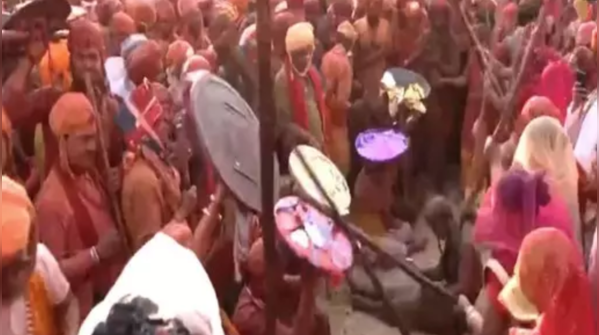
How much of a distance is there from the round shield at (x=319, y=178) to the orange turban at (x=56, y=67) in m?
0.42

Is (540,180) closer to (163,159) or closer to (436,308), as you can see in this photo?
(436,308)

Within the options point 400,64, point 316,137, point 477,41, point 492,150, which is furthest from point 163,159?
point 400,64

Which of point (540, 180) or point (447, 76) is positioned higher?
point (540, 180)

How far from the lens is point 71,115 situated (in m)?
1.49

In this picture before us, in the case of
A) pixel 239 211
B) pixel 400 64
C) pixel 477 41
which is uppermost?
pixel 239 211

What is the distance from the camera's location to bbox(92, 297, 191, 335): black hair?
1.00 m

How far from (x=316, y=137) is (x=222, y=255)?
0.61 metres

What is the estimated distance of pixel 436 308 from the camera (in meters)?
1.77

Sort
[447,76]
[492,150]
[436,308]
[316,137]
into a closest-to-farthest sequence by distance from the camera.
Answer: [436,308] < [492,150] < [316,137] < [447,76]

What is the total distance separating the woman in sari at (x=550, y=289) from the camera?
119 centimetres

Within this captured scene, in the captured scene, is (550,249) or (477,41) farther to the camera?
(477,41)

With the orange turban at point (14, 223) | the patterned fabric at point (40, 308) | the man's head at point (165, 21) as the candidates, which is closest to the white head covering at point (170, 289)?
the orange turban at point (14, 223)

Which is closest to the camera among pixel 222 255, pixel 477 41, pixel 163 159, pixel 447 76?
pixel 222 255

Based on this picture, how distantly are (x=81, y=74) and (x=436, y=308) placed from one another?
69 cm
